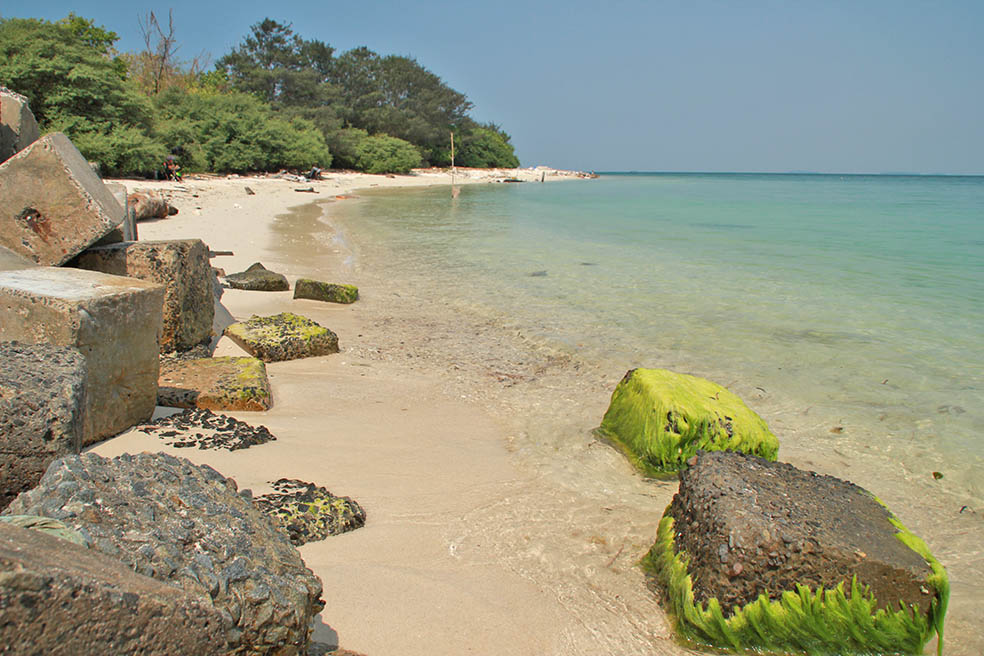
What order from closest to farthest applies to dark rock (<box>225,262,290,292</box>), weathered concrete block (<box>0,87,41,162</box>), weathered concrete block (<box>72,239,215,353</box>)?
weathered concrete block (<box>72,239,215,353</box>)
weathered concrete block (<box>0,87,41,162</box>)
dark rock (<box>225,262,290,292</box>)

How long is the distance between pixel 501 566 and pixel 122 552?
1.61 meters

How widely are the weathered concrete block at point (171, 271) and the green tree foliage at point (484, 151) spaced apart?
60445 millimetres

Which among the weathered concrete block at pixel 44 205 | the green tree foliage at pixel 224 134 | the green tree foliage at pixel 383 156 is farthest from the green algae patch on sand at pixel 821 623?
the green tree foliage at pixel 383 156

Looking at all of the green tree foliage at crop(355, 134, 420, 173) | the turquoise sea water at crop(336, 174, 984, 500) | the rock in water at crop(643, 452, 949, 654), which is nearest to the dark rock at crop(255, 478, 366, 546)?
the rock in water at crop(643, 452, 949, 654)

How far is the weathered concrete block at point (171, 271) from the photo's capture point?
167 inches

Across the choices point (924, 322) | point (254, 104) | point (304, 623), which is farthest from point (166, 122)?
point (304, 623)

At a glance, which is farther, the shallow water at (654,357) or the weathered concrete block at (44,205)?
the weathered concrete block at (44,205)

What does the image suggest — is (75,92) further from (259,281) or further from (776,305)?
(776,305)

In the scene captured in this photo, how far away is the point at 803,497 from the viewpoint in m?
2.51

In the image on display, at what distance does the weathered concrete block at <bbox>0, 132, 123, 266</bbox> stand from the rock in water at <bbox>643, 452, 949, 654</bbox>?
3895 millimetres

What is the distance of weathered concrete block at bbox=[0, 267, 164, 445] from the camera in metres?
2.86

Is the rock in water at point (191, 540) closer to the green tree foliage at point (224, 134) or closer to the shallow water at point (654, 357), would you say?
the shallow water at point (654, 357)

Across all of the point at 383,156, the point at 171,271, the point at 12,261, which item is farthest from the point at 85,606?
the point at 383,156

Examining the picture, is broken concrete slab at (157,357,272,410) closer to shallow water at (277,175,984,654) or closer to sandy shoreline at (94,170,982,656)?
sandy shoreline at (94,170,982,656)
